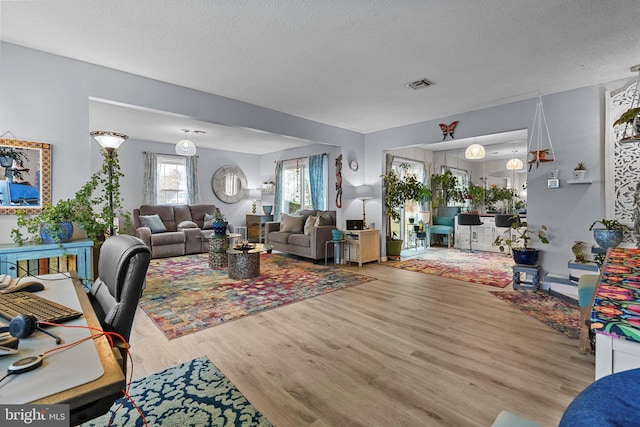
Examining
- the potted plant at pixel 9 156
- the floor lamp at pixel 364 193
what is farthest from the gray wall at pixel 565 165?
the potted plant at pixel 9 156

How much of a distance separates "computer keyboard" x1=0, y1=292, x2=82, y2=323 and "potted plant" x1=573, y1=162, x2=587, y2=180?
485 centimetres

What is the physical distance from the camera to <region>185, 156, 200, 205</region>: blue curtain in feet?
24.5

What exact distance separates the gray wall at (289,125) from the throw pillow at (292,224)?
0.96m

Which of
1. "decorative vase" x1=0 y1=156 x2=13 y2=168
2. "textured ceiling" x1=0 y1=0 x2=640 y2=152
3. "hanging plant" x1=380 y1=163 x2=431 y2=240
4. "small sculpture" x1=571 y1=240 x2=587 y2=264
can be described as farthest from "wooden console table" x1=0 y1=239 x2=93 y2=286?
"small sculpture" x1=571 y1=240 x2=587 y2=264

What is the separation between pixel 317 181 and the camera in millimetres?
7012

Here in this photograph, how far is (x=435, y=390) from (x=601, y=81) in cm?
405

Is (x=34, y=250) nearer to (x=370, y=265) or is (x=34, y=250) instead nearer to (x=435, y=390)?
(x=435, y=390)

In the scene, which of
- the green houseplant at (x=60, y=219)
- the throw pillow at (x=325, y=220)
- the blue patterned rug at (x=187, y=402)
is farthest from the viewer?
the throw pillow at (x=325, y=220)

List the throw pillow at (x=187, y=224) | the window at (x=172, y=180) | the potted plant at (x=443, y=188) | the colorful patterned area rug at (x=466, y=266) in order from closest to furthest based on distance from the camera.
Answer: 1. the colorful patterned area rug at (x=466, y=266)
2. the throw pillow at (x=187, y=224)
3. the window at (x=172, y=180)
4. the potted plant at (x=443, y=188)

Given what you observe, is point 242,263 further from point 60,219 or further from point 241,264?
point 60,219

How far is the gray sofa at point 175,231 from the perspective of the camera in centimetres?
594

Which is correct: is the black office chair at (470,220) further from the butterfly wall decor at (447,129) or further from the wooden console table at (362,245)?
the butterfly wall decor at (447,129)

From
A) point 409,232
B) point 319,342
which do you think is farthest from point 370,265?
point 319,342

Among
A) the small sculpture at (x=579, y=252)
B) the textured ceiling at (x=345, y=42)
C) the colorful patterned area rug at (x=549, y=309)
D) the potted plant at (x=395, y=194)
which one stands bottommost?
the colorful patterned area rug at (x=549, y=309)
